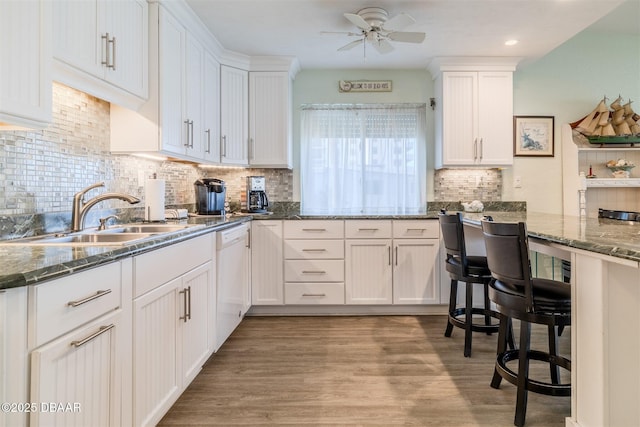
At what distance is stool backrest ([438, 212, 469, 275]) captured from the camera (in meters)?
2.43

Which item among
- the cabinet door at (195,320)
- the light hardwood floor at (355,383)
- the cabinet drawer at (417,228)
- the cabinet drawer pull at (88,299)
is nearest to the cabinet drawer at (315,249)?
the cabinet drawer at (417,228)

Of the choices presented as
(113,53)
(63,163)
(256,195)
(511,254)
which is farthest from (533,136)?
(63,163)

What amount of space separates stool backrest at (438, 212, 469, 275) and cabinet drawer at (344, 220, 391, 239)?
69 centimetres

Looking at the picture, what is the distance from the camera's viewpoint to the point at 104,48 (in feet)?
5.85

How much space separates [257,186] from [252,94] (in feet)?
3.02

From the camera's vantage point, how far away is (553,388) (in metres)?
1.64

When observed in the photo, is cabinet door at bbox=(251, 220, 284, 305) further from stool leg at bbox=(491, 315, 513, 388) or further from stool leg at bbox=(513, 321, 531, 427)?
stool leg at bbox=(513, 321, 531, 427)

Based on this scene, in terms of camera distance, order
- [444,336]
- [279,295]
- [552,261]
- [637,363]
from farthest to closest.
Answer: [552,261], [279,295], [444,336], [637,363]

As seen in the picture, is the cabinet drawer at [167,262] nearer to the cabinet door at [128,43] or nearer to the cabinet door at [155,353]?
the cabinet door at [155,353]

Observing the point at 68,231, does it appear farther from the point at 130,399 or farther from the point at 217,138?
the point at 217,138

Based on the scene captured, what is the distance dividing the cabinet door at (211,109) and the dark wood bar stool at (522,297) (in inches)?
89.9

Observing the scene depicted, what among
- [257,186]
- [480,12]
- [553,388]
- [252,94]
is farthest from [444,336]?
[252,94]

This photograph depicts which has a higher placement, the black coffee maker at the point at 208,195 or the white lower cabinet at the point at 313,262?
the black coffee maker at the point at 208,195

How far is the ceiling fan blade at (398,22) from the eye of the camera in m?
2.35
